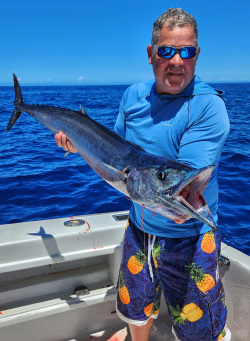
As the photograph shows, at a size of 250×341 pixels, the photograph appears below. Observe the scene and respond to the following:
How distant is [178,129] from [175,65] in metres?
0.39

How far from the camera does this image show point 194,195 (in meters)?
1.63

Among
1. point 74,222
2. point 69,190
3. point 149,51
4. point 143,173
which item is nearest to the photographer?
point 143,173

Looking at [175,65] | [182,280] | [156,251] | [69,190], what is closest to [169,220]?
[156,251]

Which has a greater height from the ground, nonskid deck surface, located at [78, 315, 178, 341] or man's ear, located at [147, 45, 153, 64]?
man's ear, located at [147, 45, 153, 64]

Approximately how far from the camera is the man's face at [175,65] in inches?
79.6

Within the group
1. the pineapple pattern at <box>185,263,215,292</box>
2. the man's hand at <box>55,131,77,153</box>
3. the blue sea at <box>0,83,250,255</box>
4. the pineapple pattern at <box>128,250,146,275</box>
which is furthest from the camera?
the blue sea at <box>0,83,250,255</box>

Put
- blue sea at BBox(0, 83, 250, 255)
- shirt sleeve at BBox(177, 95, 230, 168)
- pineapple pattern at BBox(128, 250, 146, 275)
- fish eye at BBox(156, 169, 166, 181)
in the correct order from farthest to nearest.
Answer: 1. blue sea at BBox(0, 83, 250, 255)
2. pineapple pattern at BBox(128, 250, 146, 275)
3. shirt sleeve at BBox(177, 95, 230, 168)
4. fish eye at BBox(156, 169, 166, 181)

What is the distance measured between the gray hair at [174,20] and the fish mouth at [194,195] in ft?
3.27

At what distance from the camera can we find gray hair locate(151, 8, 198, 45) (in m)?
2.00

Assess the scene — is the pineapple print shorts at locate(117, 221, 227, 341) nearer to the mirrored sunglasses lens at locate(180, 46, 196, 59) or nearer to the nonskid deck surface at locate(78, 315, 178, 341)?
the nonskid deck surface at locate(78, 315, 178, 341)

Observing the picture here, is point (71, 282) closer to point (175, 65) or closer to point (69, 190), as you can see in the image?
point (175, 65)

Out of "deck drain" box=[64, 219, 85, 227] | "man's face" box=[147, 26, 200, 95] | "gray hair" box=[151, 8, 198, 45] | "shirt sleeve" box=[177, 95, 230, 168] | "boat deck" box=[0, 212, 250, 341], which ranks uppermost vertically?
"gray hair" box=[151, 8, 198, 45]

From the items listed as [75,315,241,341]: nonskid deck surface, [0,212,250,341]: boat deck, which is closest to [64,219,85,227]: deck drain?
[0,212,250,341]: boat deck

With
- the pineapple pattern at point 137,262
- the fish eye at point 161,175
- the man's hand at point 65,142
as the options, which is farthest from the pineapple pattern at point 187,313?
the man's hand at point 65,142
